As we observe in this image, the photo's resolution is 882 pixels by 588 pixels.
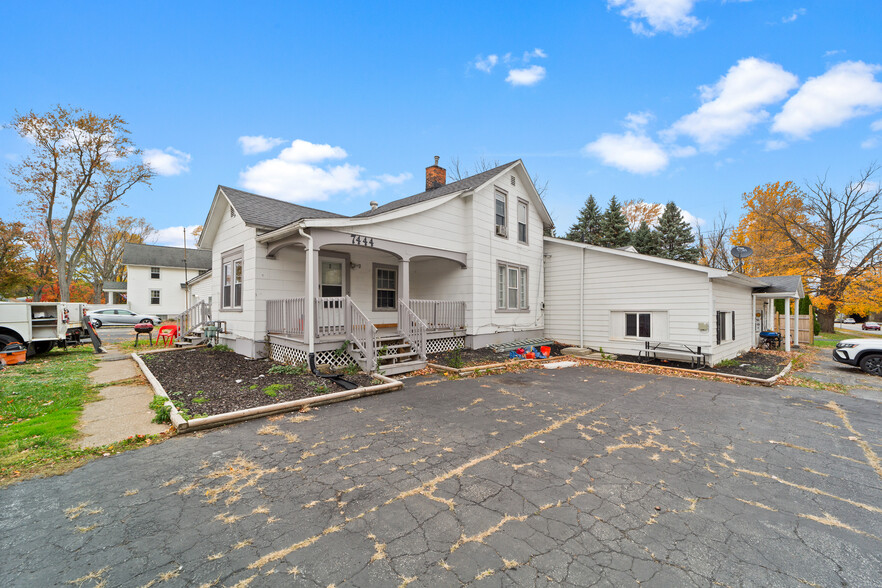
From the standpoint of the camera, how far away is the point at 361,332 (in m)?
8.92

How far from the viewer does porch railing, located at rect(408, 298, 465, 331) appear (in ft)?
35.5

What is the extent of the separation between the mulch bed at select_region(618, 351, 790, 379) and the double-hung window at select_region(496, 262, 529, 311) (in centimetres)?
403

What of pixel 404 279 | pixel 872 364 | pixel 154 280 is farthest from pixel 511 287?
pixel 154 280

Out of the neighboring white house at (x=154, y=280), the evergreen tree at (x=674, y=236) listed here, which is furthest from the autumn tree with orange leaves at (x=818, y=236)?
the neighboring white house at (x=154, y=280)

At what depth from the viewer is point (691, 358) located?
34.5 ft

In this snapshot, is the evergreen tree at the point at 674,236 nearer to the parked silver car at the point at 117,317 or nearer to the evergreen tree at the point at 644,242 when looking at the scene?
the evergreen tree at the point at 644,242

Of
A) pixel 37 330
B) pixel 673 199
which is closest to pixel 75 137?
pixel 37 330

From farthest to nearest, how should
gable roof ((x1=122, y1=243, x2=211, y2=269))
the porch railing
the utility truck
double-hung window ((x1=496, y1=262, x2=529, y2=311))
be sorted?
gable roof ((x1=122, y1=243, x2=211, y2=269)) < double-hung window ((x1=496, y1=262, x2=529, y2=311)) < the porch railing < the utility truck

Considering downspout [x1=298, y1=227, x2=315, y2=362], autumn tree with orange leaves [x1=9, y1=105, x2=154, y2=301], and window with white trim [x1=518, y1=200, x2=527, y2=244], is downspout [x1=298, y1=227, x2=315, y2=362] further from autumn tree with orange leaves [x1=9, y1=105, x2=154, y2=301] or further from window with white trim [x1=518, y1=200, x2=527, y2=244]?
autumn tree with orange leaves [x1=9, y1=105, x2=154, y2=301]

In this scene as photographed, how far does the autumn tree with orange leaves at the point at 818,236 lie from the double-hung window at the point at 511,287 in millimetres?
24035

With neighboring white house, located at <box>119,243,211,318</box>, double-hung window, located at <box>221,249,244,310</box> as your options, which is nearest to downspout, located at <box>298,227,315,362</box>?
double-hung window, located at <box>221,249,244,310</box>

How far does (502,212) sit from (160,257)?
32528 mm

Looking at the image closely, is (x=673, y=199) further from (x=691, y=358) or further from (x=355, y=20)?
(x=355, y=20)

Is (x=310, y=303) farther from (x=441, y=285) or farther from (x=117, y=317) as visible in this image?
(x=117, y=317)
